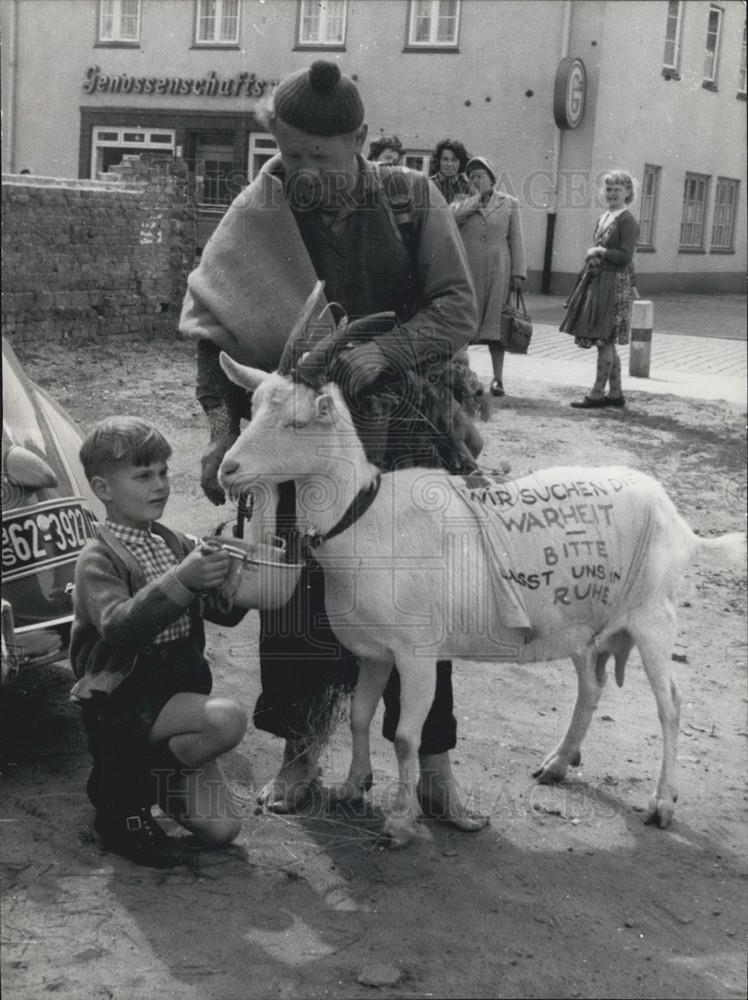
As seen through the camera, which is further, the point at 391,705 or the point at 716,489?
the point at 716,489

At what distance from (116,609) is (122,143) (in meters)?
17.3

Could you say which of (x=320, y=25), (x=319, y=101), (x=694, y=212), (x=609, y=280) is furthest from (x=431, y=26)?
(x=319, y=101)

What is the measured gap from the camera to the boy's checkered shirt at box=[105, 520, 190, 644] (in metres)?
3.39

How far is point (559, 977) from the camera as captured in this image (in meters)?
3.02

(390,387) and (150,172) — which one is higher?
(150,172)

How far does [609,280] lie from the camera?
440 inches

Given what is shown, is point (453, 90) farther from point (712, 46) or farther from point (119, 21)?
point (119, 21)

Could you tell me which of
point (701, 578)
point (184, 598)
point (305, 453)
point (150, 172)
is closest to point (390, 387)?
point (305, 453)

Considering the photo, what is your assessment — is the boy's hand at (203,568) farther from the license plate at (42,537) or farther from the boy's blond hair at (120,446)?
the license plate at (42,537)

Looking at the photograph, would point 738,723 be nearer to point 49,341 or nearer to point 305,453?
point 305,453

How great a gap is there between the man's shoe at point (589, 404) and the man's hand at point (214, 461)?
8.15m

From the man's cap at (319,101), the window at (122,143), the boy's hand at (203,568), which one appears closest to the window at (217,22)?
the window at (122,143)

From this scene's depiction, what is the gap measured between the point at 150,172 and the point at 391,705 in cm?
1098

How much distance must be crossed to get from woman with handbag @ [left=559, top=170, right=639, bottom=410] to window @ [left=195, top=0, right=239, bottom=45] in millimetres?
3806
